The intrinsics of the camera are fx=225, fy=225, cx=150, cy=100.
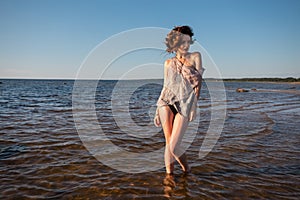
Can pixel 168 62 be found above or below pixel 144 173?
above

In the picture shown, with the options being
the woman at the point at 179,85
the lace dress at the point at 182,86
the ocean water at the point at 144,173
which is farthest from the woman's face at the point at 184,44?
the ocean water at the point at 144,173

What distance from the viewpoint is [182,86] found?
13.4 ft

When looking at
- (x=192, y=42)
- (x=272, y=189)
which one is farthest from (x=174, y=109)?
(x=272, y=189)

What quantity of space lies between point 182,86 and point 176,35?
91cm

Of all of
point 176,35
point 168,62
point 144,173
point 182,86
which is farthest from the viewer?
point 144,173

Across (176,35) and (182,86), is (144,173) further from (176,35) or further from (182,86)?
(176,35)

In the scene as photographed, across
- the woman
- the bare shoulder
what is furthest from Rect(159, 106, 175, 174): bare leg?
the bare shoulder

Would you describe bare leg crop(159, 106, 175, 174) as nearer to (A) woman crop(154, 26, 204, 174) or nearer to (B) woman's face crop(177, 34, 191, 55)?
(A) woman crop(154, 26, 204, 174)

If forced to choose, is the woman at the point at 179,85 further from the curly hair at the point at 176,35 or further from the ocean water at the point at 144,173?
the ocean water at the point at 144,173

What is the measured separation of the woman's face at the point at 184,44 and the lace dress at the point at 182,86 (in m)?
0.19

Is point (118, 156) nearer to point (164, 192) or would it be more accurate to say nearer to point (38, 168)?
point (38, 168)

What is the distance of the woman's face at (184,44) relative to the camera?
156 inches

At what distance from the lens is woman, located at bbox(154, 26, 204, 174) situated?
400cm

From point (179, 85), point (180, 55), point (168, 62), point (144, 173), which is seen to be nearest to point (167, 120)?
point (179, 85)
